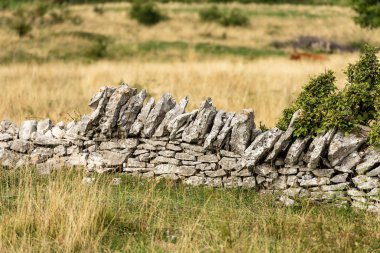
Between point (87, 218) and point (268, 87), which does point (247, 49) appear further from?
point (87, 218)

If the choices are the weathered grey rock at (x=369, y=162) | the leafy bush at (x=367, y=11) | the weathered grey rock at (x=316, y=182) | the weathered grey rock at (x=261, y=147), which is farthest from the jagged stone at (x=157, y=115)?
the leafy bush at (x=367, y=11)

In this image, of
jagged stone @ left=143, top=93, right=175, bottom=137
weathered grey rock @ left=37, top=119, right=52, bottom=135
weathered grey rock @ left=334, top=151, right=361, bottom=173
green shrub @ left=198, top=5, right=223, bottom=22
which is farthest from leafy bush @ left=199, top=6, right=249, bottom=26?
weathered grey rock @ left=334, top=151, right=361, bottom=173

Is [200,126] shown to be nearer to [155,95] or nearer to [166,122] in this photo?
[166,122]

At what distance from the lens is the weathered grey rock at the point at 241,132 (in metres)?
9.59

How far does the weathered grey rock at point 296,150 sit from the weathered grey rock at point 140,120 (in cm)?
256

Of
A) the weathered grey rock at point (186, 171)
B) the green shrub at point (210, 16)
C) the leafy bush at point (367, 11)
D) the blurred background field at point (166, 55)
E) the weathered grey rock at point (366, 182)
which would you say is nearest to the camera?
the weathered grey rock at point (366, 182)

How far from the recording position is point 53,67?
24.5 meters

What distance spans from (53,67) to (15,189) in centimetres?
1596

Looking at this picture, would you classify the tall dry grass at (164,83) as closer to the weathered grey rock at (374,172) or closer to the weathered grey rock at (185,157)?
the weathered grey rock at (185,157)

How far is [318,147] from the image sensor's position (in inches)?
357

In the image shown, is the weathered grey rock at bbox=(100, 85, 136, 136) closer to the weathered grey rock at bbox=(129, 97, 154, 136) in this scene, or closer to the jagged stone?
the weathered grey rock at bbox=(129, 97, 154, 136)

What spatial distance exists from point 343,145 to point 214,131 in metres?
2.07

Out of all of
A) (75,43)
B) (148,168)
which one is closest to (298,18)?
(75,43)

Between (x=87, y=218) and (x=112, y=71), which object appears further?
(x=112, y=71)
